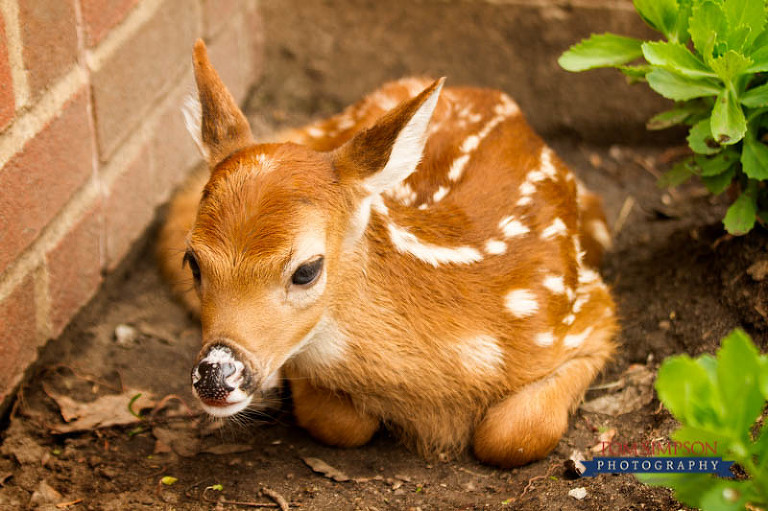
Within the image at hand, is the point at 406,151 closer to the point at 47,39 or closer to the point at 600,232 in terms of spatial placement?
the point at 47,39

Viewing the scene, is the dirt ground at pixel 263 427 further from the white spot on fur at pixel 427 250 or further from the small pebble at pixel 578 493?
the white spot on fur at pixel 427 250

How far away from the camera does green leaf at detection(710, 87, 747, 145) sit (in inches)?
108

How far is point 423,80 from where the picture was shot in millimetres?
3961

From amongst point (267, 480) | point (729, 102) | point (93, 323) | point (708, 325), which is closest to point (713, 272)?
point (708, 325)

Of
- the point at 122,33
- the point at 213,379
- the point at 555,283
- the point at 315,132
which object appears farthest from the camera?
the point at 315,132

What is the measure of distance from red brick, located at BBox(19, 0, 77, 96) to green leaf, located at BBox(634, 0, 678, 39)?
6.44ft

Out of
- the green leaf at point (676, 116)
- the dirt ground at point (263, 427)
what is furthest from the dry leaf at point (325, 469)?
the green leaf at point (676, 116)

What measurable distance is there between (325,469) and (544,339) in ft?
2.78

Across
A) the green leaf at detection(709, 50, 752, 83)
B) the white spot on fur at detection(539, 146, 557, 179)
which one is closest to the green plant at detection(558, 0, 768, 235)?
the green leaf at detection(709, 50, 752, 83)

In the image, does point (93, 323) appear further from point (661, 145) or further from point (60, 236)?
point (661, 145)

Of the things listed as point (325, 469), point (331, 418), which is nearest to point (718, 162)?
point (331, 418)

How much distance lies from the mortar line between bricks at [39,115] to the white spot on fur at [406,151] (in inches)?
45.5

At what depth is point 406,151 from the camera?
8.41 feet

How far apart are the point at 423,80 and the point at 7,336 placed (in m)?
2.07
